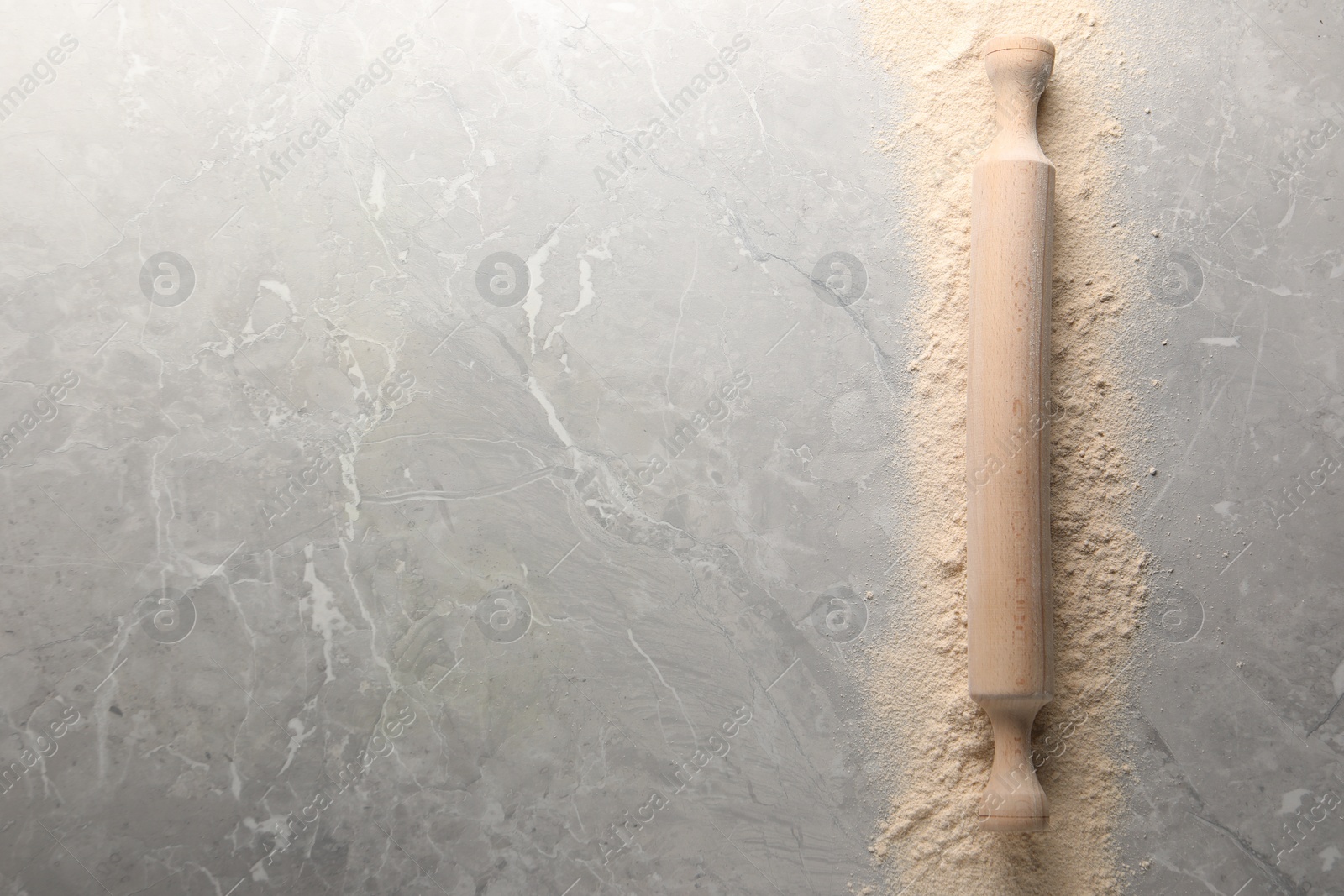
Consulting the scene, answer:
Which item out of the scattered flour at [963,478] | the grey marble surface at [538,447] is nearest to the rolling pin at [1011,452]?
the scattered flour at [963,478]

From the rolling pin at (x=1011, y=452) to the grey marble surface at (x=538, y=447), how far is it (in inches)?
13.1

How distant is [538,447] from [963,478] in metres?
1.59

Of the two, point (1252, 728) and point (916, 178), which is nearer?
point (1252, 728)

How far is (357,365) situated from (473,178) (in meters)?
0.85

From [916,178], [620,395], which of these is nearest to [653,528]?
[620,395]

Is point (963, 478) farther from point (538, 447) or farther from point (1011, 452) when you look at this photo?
point (538, 447)

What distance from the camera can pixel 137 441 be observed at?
3.20m

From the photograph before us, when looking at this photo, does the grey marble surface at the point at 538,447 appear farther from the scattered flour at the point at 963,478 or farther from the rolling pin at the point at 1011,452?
the rolling pin at the point at 1011,452

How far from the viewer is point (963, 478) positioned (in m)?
3.06

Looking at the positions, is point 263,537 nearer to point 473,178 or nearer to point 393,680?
point 393,680

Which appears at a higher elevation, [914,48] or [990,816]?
[914,48]

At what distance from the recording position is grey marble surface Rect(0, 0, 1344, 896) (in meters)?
3.03

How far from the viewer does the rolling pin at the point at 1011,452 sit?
110 inches

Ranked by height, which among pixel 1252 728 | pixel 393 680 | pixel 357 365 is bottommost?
pixel 1252 728
